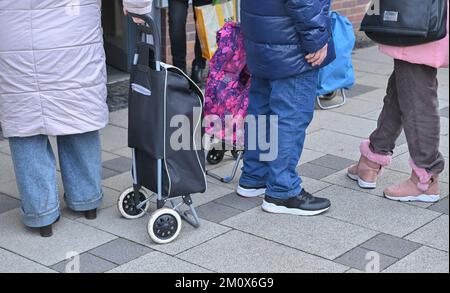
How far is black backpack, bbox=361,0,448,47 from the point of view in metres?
4.68

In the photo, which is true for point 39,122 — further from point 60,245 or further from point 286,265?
point 286,265

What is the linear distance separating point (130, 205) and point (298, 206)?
3.10 feet

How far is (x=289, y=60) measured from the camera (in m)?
4.62

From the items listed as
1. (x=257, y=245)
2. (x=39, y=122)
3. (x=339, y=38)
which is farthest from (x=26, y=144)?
(x=339, y=38)

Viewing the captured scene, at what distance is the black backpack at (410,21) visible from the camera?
15.4 feet

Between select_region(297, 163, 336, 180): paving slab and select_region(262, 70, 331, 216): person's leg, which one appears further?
select_region(297, 163, 336, 180): paving slab

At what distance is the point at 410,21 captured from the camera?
4.70 m

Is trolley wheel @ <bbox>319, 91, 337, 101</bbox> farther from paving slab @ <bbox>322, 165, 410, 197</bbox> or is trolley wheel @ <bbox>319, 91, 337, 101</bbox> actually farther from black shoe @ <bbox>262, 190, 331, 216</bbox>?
black shoe @ <bbox>262, 190, 331, 216</bbox>

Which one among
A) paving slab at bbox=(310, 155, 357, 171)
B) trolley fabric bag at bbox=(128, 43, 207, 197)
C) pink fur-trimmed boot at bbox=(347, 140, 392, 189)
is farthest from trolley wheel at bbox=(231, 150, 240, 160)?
trolley fabric bag at bbox=(128, 43, 207, 197)

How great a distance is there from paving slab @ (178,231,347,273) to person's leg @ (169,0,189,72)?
3.15m

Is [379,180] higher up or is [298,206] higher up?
[298,206]

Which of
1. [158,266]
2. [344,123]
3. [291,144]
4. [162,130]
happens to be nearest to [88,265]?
[158,266]

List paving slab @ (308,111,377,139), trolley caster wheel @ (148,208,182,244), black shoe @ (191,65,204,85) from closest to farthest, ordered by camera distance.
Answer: trolley caster wheel @ (148,208,182,244) → paving slab @ (308,111,377,139) → black shoe @ (191,65,204,85)

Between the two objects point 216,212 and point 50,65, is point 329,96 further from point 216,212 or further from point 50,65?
point 50,65
